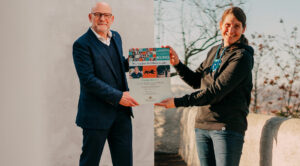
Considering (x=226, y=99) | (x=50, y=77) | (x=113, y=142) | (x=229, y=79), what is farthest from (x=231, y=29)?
(x=50, y=77)

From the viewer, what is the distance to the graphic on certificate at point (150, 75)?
1.93m

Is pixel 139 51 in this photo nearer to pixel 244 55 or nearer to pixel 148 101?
pixel 148 101

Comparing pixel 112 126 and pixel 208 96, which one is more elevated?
pixel 208 96

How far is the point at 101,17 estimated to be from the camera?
1979 mm

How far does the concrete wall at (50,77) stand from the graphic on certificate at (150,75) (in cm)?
144

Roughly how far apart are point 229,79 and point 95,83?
0.87m

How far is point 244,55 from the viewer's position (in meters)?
1.68

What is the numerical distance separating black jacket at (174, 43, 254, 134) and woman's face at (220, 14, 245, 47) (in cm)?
5

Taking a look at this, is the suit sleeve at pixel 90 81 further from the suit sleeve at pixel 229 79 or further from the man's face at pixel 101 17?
the suit sleeve at pixel 229 79

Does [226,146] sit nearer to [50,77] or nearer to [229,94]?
[229,94]

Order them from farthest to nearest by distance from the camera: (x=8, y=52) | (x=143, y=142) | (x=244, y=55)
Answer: (x=143, y=142) → (x=8, y=52) → (x=244, y=55)

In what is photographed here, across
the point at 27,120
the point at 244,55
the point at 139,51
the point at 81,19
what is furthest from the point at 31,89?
the point at 244,55

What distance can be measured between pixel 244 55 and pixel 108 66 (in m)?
0.92

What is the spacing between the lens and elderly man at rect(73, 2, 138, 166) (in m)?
1.92
